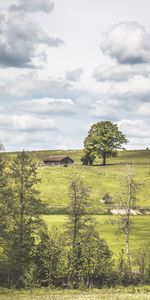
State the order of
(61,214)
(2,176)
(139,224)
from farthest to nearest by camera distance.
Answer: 1. (61,214)
2. (139,224)
3. (2,176)

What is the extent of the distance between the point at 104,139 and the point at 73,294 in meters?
113

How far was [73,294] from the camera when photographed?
3966 cm

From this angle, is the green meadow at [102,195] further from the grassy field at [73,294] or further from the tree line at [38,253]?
the grassy field at [73,294]

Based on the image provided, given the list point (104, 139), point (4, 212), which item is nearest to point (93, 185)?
point (104, 139)

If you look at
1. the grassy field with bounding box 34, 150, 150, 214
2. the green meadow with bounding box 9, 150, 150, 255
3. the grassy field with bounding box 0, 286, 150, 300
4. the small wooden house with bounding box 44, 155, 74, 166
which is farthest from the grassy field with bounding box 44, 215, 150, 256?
the small wooden house with bounding box 44, 155, 74, 166

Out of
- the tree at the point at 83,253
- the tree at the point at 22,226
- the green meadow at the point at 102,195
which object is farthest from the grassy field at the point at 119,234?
→ the tree at the point at 22,226

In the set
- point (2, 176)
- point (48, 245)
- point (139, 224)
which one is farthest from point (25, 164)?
point (139, 224)

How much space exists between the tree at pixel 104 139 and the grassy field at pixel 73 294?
10872 cm

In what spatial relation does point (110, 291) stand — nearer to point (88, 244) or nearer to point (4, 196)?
point (88, 244)

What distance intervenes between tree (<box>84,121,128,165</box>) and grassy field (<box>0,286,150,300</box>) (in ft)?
357

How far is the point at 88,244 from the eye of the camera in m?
45.2

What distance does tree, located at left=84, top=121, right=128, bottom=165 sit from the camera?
15125 cm

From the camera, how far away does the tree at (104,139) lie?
151 meters

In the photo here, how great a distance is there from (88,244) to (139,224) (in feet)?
101
